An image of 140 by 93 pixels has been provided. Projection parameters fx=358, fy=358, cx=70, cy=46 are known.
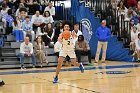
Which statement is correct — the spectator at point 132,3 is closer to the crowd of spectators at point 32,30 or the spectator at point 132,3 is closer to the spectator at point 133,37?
the spectator at point 133,37

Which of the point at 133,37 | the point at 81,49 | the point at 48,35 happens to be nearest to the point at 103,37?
the point at 81,49

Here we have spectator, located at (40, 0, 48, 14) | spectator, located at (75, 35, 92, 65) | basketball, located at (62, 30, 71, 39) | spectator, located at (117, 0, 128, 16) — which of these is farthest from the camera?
spectator, located at (40, 0, 48, 14)

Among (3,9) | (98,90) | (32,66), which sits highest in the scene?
(3,9)

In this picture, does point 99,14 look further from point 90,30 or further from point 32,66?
point 32,66

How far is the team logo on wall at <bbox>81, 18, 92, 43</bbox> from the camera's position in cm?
1875

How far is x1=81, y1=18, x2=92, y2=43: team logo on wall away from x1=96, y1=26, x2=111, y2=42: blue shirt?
1606 mm

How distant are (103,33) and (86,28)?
1.98 m

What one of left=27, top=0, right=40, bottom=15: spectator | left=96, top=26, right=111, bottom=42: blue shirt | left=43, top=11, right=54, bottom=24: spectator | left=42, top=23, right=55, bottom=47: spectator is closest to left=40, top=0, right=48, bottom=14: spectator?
left=27, top=0, right=40, bottom=15: spectator

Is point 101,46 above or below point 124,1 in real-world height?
below

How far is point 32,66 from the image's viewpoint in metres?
15.2

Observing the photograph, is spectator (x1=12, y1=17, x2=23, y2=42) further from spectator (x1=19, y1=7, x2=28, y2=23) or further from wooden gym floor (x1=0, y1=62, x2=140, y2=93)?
wooden gym floor (x1=0, y1=62, x2=140, y2=93)

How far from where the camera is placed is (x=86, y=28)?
61.6 feet

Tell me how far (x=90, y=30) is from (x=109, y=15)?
131cm

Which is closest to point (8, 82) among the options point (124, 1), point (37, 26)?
point (37, 26)
